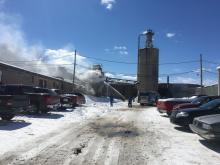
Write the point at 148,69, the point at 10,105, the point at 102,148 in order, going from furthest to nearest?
1. the point at 148,69
2. the point at 10,105
3. the point at 102,148

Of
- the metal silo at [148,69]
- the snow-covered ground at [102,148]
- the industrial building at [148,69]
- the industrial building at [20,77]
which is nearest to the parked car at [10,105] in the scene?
the snow-covered ground at [102,148]

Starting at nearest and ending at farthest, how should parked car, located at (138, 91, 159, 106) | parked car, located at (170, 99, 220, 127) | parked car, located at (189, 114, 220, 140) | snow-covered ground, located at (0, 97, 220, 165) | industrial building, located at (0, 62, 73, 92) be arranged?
snow-covered ground, located at (0, 97, 220, 165) < parked car, located at (189, 114, 220, 140) < parked car, located at (170, 99, 220, 127) < industrial building, located at (0, 62, 73, 92) < parked car, located at (138, 91, 159, 106)

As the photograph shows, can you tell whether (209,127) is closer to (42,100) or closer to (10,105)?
(10,105)

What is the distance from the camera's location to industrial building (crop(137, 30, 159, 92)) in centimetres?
5981

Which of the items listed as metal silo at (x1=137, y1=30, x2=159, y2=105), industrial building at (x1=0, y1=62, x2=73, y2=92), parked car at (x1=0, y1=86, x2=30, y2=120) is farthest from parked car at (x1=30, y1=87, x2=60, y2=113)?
metal silo at (x1=137, y1=30, x2=159, y2=105)

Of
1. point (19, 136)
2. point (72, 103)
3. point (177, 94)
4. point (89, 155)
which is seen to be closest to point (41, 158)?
point (89, 155)

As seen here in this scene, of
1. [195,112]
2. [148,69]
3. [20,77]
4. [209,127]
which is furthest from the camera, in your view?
[148,69]

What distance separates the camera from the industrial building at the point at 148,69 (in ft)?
196

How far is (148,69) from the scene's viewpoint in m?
59.8

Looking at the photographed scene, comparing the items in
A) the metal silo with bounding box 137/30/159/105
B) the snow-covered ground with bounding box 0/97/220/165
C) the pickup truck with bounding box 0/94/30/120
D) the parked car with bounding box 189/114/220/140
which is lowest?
the snow-covered ground with bounding box 0/97/220/165

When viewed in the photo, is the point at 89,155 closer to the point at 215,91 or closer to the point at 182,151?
the point at 182,151

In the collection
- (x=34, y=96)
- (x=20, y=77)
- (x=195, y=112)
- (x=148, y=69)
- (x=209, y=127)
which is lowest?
(x=209, y=127)

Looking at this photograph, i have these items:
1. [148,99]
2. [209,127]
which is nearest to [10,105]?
[209,127]

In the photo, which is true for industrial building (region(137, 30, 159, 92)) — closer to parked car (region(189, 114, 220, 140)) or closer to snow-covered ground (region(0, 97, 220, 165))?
snow-covered ground (region(0, 97, 220, 165))
